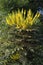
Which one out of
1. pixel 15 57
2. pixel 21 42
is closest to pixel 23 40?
pixel 21 42

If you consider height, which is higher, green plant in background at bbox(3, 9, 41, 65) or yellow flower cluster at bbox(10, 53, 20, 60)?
green plant in background at bbox(3, 9, 41, 65)

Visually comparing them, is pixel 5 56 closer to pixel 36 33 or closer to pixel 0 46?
pixel 0 46

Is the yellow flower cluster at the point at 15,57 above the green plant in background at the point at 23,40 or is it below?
Answer: below

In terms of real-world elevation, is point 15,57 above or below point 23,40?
below

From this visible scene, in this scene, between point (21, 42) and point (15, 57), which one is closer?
point (15, 57)

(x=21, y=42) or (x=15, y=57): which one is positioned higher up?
(x=21, y=42)

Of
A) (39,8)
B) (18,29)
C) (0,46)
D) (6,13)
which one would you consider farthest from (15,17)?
(39,8)

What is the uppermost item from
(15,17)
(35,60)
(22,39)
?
(15,17)

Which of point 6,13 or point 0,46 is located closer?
point 0,46

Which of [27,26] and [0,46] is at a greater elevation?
[27,26]

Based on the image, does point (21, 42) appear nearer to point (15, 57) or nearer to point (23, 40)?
point (23, 40)

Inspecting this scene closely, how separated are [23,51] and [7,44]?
0.40 metres

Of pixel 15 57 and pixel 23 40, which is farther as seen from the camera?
pixel 23 40

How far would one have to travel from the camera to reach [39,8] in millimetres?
7906
